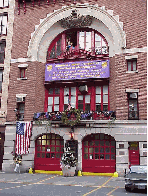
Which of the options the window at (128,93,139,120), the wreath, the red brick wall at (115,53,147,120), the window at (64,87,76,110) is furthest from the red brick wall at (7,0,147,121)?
the wreath

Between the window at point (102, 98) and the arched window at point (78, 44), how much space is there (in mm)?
3402

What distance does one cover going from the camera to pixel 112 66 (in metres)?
23.6

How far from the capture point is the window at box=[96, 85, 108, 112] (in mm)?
23641

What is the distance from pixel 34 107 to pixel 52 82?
3.19 m

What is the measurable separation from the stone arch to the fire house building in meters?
0.10

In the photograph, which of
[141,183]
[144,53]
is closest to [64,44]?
[144,53]

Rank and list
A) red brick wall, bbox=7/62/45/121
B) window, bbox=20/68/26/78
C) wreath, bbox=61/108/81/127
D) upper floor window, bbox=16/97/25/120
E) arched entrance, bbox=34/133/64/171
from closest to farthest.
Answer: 1. wreath, bbox=61/108/81/127
2. arched entrance, bbox=34/133/64/171
3. red brick wall, bbox=7/62/45/121
4. upper floor window, bbox=16/97/25/120
5. window, bbox=20/68/26/78

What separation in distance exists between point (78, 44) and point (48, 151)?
1163 centimetres

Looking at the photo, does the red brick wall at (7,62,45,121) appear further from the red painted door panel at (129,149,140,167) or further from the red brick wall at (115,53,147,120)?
the red painted door panel at (129,149,140,167)

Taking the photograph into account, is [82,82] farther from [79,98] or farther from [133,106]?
[133,106]

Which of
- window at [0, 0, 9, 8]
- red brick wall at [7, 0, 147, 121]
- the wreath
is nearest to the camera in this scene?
the wreath

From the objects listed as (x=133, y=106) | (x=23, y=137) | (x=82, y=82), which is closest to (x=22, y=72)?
(x=82, y=82)

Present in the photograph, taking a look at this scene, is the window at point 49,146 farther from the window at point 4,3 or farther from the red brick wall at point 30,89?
the window at point 4,3

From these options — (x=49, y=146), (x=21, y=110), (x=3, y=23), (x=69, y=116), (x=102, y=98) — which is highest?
(x=3, y=23)
